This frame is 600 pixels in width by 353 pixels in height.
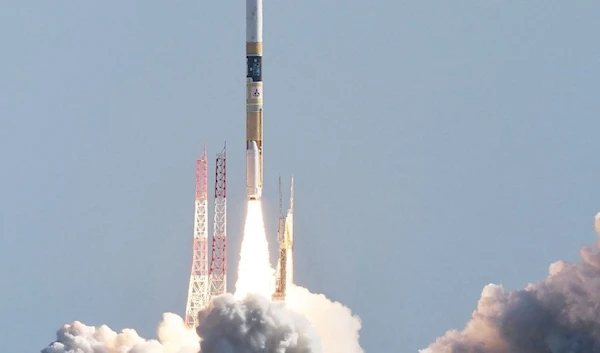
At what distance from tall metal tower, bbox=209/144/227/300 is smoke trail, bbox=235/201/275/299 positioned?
125 inches

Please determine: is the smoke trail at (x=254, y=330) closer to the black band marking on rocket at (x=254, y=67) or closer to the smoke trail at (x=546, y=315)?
the smoke trail at (x=546, y=315)

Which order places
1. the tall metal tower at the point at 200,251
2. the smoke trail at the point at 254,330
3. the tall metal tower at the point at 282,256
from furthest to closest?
1. the tall metal tower at the point at 200,251
2. the tall metal tower at the point at 282,256
3. the smoke trail at the point at 254,330

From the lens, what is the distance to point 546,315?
268 ft

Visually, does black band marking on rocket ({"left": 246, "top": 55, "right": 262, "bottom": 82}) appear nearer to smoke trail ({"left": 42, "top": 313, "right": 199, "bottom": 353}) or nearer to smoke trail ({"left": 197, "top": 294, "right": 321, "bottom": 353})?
smoke trail ({"left": 197, "top": 294, "right": 321, "bottom": 353})

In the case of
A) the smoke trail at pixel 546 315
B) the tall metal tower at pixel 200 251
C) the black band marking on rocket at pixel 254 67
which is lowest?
the smoke trail at pixel 546 315

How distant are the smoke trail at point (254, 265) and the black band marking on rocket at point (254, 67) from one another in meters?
3.28

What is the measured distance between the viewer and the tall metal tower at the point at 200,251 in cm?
9094

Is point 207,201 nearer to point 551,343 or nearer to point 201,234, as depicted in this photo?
point 201,234

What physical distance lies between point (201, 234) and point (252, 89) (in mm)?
6464

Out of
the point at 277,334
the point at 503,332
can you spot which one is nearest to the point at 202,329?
the point at 277,334

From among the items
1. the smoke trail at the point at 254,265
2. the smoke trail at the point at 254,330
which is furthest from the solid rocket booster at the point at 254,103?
the smoke trail at the point at 254,330

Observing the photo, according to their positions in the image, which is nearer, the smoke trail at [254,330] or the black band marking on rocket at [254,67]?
the smoke trail at [254,330]

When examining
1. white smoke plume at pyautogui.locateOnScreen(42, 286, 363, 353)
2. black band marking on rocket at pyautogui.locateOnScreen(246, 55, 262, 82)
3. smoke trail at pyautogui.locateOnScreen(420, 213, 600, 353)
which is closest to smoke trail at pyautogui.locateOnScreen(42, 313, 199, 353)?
white smoke plume at pyautogui.locateOnScreen(42, 286, 363, 353)

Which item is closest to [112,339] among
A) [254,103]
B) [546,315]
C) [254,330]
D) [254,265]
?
[254,265]
